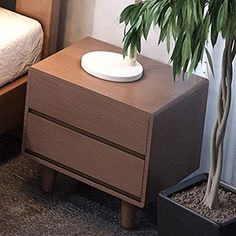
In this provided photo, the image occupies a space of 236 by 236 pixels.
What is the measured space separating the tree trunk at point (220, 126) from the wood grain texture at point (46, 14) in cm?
87

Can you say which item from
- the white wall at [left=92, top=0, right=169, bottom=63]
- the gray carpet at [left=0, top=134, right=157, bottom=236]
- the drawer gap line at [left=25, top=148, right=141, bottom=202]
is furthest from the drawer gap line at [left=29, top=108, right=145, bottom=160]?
the white wall at [left=92, top=0, right=169, bottom=63]

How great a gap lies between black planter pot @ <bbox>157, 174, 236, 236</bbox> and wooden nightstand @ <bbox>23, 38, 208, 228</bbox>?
10 centimetres

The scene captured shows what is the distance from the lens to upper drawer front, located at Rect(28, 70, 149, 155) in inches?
88.5

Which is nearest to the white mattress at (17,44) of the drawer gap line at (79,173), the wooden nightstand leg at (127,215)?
the drawer gap line at (79,173)

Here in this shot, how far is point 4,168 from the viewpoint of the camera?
9.01ft

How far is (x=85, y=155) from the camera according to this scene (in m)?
2.39

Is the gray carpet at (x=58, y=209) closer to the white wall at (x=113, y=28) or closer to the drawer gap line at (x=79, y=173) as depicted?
the drawer gap line at (x=79, y=173)

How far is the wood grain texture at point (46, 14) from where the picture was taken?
270cm

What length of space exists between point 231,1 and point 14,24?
3.50ft

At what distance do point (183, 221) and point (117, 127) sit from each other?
0.35 metres

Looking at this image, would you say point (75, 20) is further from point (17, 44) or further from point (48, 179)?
point (48, 179)

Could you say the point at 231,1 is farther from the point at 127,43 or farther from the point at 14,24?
the point at 14,24

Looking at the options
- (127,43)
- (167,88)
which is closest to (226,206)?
(167,88)

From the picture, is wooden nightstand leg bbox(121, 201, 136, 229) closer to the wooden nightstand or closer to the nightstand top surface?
the wooden nightstand
